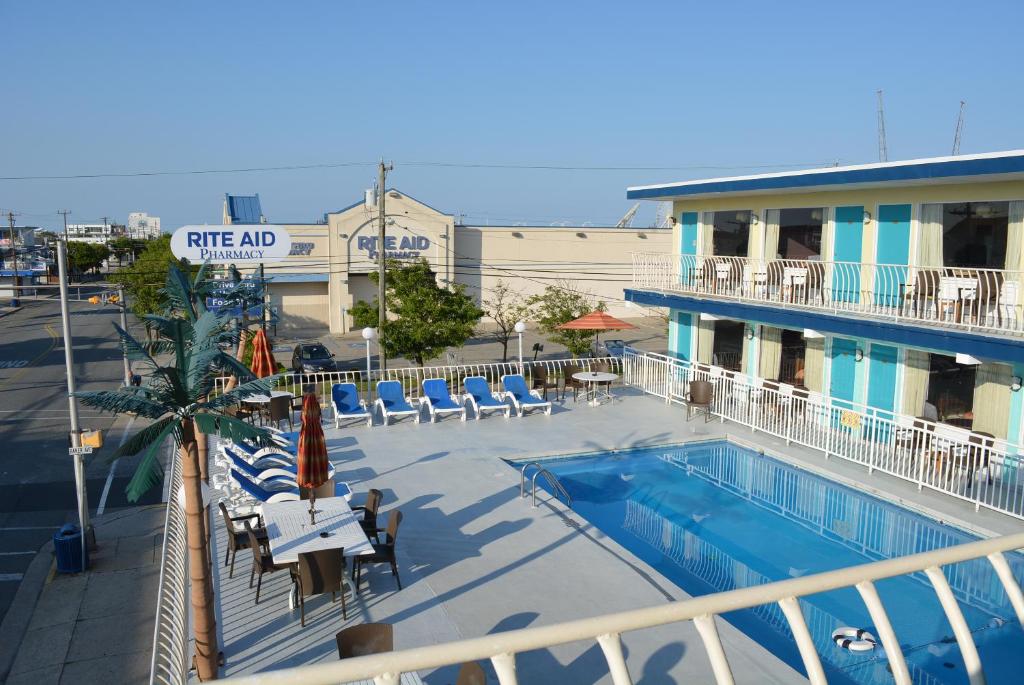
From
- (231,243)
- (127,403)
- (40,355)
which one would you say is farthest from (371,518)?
(40,355)

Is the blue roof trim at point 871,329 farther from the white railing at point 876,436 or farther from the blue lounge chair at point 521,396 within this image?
the blue lounge chair at point 521,396

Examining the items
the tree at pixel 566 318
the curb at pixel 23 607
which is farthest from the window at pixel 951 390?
the curb at pixel 23 607

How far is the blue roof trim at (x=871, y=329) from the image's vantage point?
40.7 ft

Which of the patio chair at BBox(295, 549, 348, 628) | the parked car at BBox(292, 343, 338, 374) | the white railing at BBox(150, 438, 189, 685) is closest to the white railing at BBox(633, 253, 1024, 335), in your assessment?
the patio chair at BBox(295, 549, 348, 628)

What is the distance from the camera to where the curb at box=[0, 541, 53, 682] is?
10.5m

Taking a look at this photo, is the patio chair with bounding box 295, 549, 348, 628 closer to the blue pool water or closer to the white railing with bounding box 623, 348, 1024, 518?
the blue pool water

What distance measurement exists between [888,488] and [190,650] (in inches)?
426

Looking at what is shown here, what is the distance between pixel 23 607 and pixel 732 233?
16397mm

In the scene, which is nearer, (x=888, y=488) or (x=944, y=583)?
(x=944, y=583)

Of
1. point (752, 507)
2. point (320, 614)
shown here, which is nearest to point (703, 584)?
point (752, 507)

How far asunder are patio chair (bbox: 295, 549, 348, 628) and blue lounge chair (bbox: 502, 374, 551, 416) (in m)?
9.72

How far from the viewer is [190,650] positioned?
26.0 feet

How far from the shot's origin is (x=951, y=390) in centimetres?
1470

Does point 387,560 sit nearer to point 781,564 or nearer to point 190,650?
point 190,650
